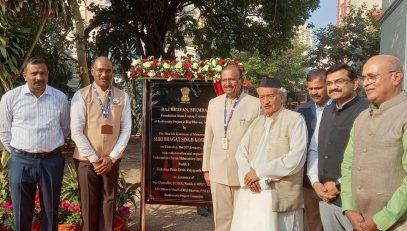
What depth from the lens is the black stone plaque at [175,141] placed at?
553 centimetres

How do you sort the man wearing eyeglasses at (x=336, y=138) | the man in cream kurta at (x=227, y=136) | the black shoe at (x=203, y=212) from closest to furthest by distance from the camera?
the man wearing eyeglasses at (x=336, y=138)
the man in cream kurta at (x=227, y=136)
the black shoe at (x=203, y=212)

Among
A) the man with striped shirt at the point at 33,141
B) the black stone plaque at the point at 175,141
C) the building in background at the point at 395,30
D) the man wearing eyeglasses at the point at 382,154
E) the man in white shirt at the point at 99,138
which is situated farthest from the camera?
the building in background at the point at 395,30

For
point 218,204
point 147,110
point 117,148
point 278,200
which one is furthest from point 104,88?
point 278,200

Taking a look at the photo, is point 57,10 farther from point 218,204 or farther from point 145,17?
point 145,17

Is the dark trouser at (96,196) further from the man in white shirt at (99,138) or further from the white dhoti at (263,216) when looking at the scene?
the white dhoti at (263,216)

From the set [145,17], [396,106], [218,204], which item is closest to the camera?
[396,106]

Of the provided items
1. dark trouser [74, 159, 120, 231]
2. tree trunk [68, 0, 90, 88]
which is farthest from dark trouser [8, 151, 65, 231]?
tree trunk [68, 0, 90, 88]

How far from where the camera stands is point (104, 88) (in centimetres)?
462

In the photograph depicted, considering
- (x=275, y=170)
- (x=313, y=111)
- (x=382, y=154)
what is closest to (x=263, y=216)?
(x=275, y=170)

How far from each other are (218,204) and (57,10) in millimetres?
3881

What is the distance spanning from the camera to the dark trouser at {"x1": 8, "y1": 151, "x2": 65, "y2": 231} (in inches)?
172

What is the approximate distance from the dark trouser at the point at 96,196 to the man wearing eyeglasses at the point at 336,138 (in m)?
2.12

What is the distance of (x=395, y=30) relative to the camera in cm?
968

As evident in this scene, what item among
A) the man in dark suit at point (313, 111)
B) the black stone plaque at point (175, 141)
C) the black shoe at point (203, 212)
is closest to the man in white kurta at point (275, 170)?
the man in dark suit at point (313, 111)
